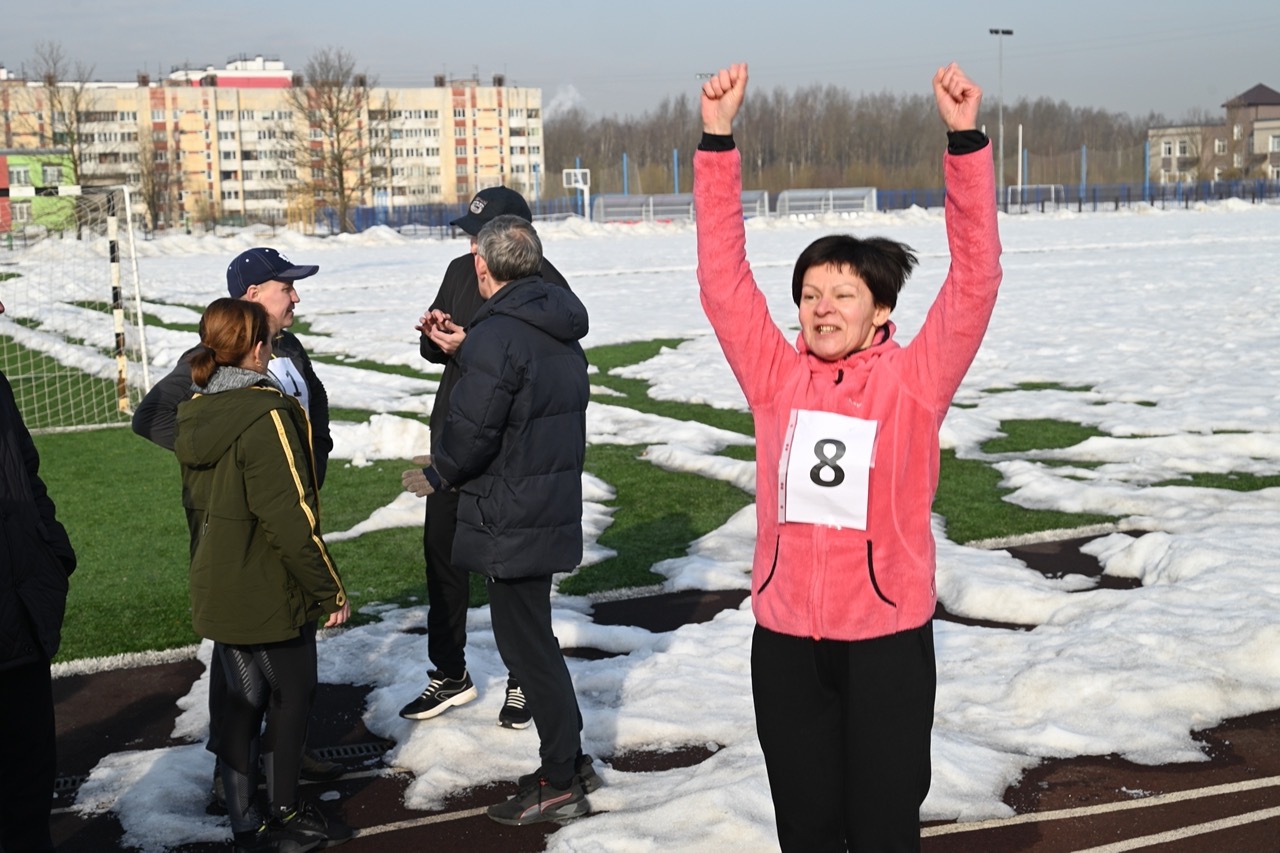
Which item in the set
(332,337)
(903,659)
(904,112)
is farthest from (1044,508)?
(904,112)

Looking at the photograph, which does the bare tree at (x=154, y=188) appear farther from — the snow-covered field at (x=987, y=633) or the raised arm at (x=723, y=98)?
the raised arm at (x=723, y=98)

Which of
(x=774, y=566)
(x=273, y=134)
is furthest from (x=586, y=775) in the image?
(x=273, y=134)

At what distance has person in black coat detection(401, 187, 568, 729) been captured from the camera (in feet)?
16.9

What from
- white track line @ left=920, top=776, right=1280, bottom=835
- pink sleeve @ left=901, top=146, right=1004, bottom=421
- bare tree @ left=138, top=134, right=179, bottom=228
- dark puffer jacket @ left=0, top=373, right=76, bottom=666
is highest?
bare tree @ left=138, top=134, right=179, bottom=228

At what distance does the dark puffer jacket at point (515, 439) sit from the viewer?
13.9ft

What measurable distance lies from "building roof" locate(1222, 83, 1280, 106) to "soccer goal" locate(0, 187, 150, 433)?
4845 inches

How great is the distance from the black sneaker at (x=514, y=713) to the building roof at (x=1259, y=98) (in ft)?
471

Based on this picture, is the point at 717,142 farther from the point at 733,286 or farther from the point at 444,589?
the point at 444,589

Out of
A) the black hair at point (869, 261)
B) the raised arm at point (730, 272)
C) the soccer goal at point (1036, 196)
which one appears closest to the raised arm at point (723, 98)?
the raised arm at point (730, 272)

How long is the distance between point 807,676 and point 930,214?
68616 millimetres

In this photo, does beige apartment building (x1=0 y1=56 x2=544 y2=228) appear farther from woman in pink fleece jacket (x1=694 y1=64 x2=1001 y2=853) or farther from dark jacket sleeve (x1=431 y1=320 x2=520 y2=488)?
woman in pink fleece jacket (x1=694 y1=64 x2=1001 y2=853)


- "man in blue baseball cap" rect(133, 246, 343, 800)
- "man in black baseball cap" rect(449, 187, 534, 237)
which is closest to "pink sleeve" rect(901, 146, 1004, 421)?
"man in blue baseball cap" rect(133, 246, 343, 800)

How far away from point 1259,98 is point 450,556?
14491cm

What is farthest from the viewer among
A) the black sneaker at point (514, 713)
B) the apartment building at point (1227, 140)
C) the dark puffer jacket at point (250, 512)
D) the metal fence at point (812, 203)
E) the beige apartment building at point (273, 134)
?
the apartment building at point (1227, 140)
